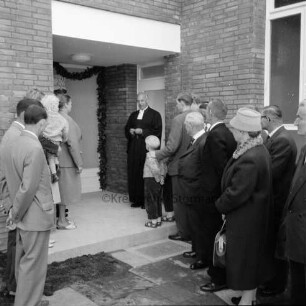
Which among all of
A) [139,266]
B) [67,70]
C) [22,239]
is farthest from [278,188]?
[67,70]

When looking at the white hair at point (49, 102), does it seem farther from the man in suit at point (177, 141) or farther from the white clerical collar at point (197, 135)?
the white clerical collar at point (197, 135)

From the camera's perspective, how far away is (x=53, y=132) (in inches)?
201

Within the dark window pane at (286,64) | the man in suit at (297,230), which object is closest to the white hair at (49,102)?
the man in suit at (297,230)

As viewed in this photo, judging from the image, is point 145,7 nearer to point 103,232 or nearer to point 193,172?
point 193,172

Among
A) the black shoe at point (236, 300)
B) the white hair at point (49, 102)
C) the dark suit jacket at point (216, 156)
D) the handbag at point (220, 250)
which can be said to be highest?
the white hair at point (49, 102)

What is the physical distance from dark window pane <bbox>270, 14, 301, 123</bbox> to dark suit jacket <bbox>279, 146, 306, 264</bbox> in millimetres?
2826

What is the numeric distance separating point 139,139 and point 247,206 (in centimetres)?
401

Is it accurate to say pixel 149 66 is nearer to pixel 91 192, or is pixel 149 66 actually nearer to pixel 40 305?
pixel 91 192

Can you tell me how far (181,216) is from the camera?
5086 mm

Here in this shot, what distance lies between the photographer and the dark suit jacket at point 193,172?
176 inches

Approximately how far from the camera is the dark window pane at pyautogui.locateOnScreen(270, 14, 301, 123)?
5973 millimetres

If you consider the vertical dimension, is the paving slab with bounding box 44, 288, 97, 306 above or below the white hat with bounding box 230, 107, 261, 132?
below

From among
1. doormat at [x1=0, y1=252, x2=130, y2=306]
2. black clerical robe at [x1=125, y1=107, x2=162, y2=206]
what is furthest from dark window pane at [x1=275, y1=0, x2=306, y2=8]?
doormat at [x1=0, y1=252, x2=130, y2=306]

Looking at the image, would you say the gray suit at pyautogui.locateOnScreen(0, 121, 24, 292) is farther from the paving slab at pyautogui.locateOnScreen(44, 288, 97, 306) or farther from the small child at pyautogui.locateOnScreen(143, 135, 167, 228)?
the small child at pyautogui.locateOnScreen(143, 135, 167, 228)
